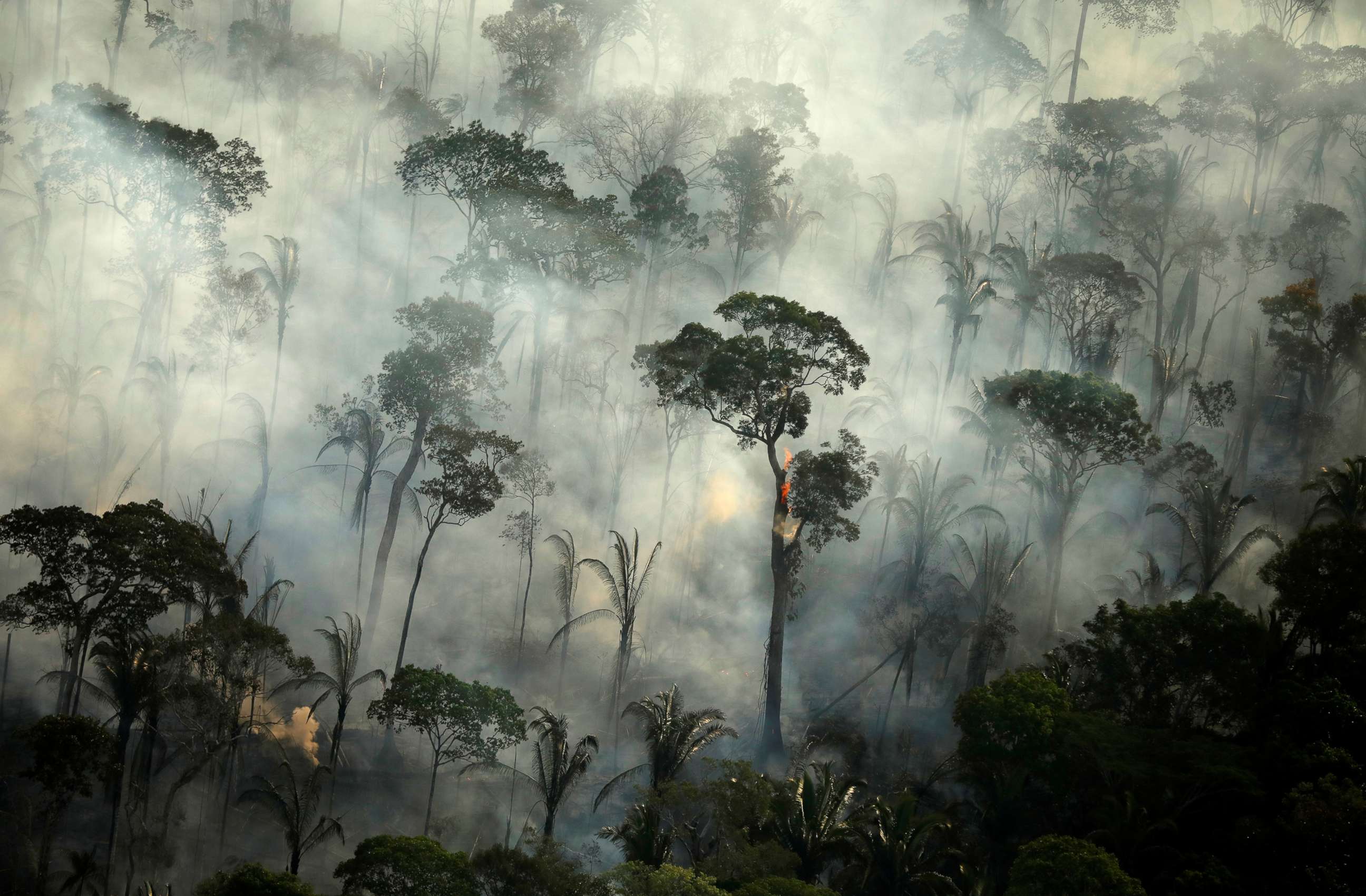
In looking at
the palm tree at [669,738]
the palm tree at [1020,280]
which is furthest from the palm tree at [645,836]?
the palm tree at [1020,280]

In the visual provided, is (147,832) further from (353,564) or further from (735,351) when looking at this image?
(735,351)

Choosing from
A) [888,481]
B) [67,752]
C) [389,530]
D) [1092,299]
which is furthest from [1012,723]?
[1092,299]

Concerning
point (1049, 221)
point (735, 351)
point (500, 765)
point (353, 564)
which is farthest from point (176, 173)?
point (1049, 221)

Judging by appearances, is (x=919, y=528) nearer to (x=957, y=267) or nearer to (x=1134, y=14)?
(x=957, y=267)

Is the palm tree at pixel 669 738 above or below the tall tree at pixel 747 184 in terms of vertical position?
below

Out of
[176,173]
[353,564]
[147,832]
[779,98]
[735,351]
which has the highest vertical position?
[779,98]

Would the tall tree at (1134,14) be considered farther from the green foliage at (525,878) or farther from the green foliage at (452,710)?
the green foliage at (525,878)
